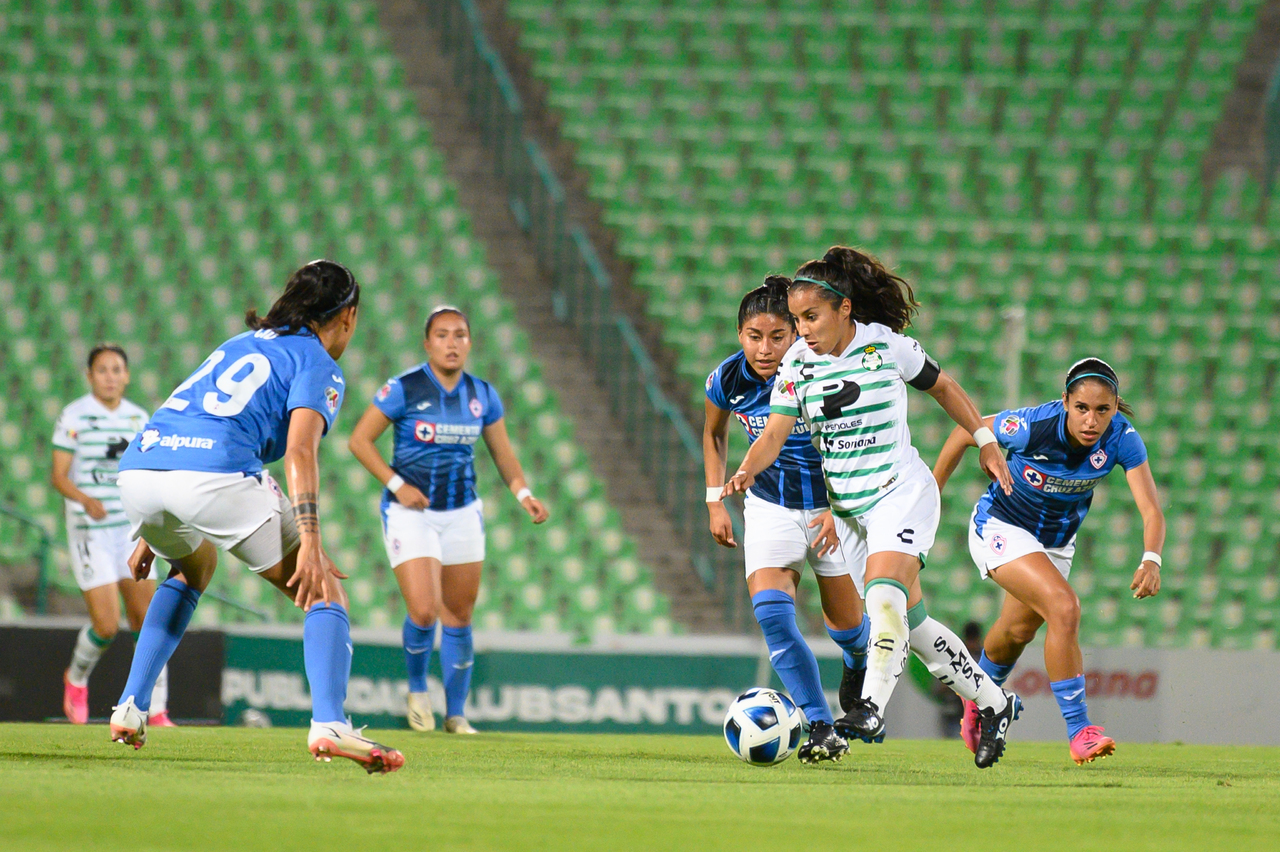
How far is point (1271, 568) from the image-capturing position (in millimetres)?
13078

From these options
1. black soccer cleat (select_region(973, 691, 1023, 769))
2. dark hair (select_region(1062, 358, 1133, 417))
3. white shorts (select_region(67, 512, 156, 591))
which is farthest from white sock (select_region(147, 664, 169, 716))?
dark hair (select_region(1062, 358, 1133, 417))

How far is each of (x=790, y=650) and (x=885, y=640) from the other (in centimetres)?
67

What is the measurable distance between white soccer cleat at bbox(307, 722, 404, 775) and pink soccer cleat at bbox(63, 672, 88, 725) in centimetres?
476

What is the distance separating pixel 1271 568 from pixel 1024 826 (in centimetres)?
994

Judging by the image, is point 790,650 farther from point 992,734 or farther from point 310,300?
point 310,300

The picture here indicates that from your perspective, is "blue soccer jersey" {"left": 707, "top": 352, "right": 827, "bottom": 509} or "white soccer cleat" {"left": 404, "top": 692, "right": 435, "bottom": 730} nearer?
"blue soccer jersey" {"left": 707, "top": 352, "right": 827, "bottom": 509}

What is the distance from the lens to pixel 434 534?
8.68 meters

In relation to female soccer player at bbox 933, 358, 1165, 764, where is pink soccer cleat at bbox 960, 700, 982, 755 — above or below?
below

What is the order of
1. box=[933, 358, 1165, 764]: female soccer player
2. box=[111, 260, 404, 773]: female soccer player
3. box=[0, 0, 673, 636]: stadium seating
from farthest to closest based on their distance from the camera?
1. box=[0, 0, 673, 636]: stadium seating
2. box=[933, 358, 1165, 764]: female soccer player
3. box=[111, 260, 404, 773]: female soccer player

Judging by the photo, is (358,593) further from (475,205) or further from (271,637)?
(475,205)

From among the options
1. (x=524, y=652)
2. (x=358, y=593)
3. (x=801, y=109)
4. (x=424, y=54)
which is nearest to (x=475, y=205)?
(x=424, y=54)

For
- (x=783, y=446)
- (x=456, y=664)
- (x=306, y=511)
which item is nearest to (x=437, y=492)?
(x=456, y=664)

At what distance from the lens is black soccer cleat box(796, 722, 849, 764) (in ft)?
19.8

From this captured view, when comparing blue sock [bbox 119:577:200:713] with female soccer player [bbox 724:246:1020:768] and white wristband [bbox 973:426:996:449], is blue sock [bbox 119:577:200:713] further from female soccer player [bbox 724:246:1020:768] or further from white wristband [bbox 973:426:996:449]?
white wristband [bbox 973:426:996:449]
